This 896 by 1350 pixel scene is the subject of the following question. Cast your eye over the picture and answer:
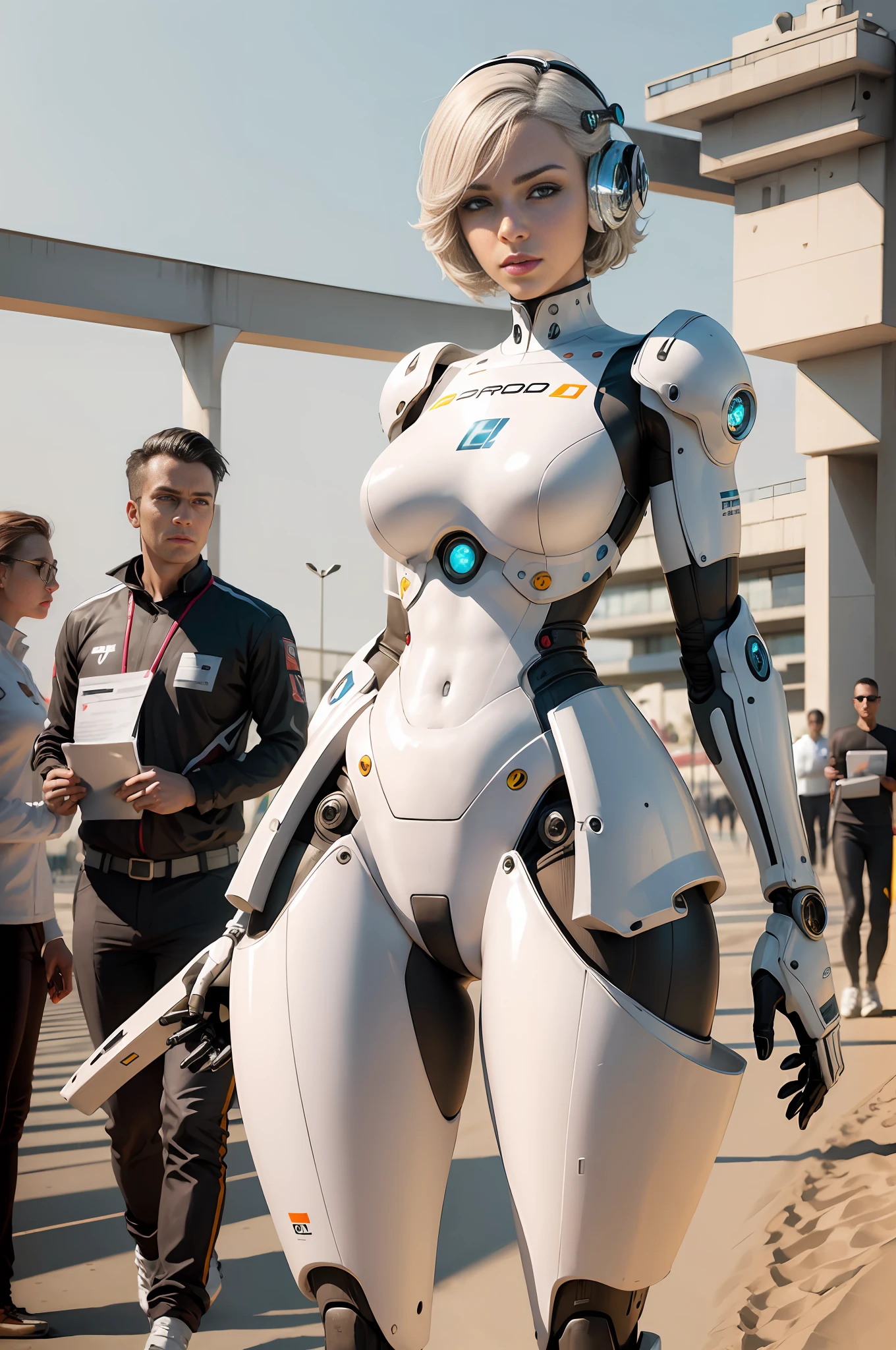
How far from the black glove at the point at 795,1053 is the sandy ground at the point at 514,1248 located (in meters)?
1.60

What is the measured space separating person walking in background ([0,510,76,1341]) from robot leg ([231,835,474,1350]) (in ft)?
4.15

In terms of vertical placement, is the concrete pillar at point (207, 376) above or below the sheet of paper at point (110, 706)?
above

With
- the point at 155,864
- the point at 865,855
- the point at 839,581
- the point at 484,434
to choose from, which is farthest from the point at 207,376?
the point at 839,581

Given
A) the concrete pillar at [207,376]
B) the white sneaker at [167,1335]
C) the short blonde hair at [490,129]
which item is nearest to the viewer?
the short blonde hair at [490,129]

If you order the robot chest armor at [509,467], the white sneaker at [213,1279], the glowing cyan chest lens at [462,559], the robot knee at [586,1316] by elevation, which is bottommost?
the white sneaker at [213,1279]

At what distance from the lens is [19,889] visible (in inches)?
119

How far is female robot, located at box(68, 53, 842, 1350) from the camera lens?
163cm

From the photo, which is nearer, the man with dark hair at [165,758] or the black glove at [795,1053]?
the black glove at [795,1053]

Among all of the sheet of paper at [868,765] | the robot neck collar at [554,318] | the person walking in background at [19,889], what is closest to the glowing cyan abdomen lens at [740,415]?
the robot neck collar at [554,318]

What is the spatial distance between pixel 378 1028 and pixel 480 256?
119 centimetres

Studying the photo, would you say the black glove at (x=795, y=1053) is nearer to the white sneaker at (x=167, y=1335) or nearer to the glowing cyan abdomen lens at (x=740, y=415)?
the glowing cyan abdomen lens at (x=740, y=415)

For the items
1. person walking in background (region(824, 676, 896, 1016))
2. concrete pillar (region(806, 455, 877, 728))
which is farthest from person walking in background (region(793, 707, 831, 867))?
concrete pillar (region(806, 455, 877, 728))

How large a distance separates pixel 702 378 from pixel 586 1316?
127cm

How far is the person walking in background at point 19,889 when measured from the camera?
298 centimetres
